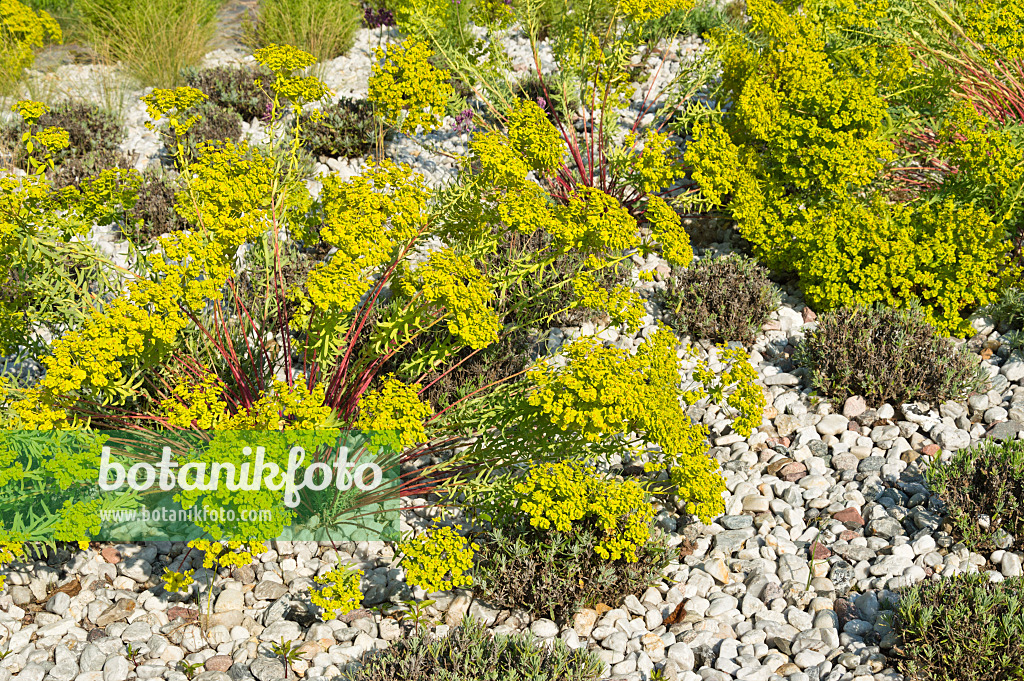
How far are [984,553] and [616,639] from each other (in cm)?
138

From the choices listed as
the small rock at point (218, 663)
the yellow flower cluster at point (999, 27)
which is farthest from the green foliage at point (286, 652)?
the yellow flower cluster at point (999, 27)

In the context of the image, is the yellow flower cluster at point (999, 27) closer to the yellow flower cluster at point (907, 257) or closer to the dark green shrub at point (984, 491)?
the yellow flower cluster at point (907, 257)

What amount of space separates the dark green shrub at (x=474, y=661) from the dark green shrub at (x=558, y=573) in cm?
22

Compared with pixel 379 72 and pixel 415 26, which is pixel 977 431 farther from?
pixel 415 26

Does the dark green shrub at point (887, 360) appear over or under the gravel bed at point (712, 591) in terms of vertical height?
over

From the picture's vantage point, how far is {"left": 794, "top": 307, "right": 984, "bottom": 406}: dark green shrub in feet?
11.8

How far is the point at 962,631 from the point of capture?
2.39 metres

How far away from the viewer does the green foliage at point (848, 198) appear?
3.88 metres

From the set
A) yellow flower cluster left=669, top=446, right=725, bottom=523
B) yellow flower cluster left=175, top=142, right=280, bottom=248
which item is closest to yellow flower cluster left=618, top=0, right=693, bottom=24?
yellow flower cluster left=175, top=142, right=280, bottom=248

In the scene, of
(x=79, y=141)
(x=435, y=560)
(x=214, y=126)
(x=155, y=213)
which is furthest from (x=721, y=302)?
(x=79, y=141)

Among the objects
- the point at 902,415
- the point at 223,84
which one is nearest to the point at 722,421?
the point at 902,415

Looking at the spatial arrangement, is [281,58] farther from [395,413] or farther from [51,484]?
[51,484]

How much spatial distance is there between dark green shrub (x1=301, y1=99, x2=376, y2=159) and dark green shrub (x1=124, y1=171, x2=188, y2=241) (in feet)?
3.21

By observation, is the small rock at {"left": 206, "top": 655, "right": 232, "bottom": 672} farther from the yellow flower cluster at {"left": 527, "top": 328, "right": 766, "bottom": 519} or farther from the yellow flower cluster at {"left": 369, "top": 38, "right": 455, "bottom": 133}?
→ the yellow flower cluster at {"left": 369, "top": 38, "right": 455, "bottom": 133}
